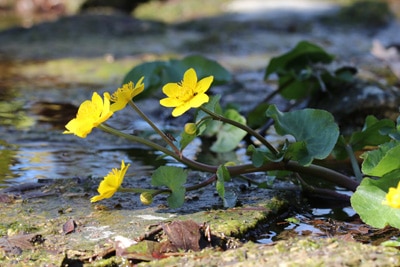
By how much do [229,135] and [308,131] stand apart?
63 cm

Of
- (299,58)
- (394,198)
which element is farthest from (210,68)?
(394,198)

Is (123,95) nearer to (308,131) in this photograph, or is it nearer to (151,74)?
(308,131)

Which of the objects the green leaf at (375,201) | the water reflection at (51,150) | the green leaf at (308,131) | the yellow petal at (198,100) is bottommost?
the water reflection at (51,150)

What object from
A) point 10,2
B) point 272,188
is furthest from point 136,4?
point 272,188

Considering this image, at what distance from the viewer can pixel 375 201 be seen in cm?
142

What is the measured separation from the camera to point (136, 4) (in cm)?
1012

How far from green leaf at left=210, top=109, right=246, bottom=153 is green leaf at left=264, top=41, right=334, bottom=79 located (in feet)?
1.65

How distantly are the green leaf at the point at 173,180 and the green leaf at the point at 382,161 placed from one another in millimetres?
409

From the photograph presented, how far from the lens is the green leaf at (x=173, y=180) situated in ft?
5.03

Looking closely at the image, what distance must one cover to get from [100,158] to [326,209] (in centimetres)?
88

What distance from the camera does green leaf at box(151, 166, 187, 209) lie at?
5.03 feet

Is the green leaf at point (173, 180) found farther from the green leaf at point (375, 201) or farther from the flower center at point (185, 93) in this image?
the green leaf at point (375, 201)

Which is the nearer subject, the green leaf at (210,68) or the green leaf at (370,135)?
the green leaf at (370,135)

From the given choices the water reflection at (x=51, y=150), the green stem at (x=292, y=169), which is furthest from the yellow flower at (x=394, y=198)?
the water reflection at (x=51, y=150)
